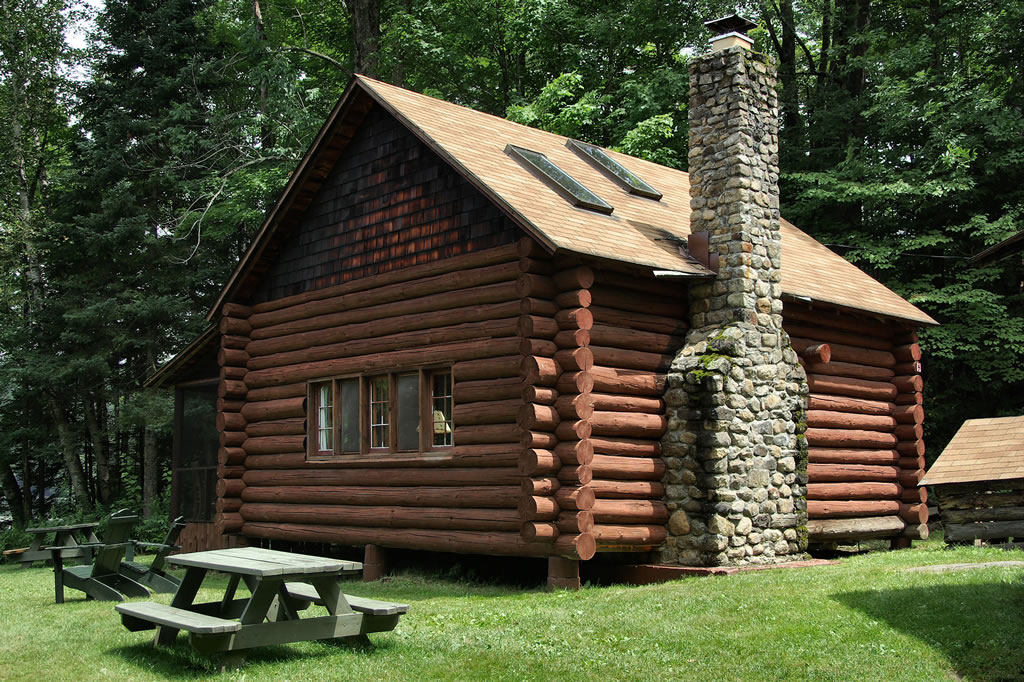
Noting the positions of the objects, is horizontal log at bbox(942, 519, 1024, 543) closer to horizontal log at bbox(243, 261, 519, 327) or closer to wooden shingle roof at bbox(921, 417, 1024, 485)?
wooden shingle roof at bbox(921, 417, 1024, 485)

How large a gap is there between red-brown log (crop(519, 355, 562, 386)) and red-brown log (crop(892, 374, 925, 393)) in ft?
29.5

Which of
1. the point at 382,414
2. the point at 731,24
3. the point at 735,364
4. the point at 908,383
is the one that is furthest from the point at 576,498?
the point at 908,383

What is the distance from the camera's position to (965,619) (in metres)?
9.27

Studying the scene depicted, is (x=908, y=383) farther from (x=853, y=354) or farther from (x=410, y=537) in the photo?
(x=410, y=537)

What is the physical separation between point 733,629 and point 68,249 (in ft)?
76.2

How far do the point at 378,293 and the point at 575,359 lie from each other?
436 centimetres

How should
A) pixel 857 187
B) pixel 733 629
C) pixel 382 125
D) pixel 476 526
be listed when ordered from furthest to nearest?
1. pixel 857 187
2. pixel 382 125
3. pixel 476 526
4. pixel 733 629

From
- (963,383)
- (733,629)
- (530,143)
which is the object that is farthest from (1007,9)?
(733,629)

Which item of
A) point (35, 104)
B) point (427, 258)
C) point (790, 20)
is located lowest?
point (427, 258)

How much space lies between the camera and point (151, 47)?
28062 mm

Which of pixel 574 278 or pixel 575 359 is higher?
pixel 574 278

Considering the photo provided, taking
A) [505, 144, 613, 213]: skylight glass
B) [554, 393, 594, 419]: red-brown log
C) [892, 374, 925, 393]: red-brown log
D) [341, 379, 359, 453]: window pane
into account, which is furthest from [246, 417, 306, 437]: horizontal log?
[892, 374, 925, 393]: red-brown log

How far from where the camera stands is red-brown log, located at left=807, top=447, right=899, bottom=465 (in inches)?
672

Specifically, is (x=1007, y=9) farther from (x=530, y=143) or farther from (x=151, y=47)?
(x=151, y=47)
